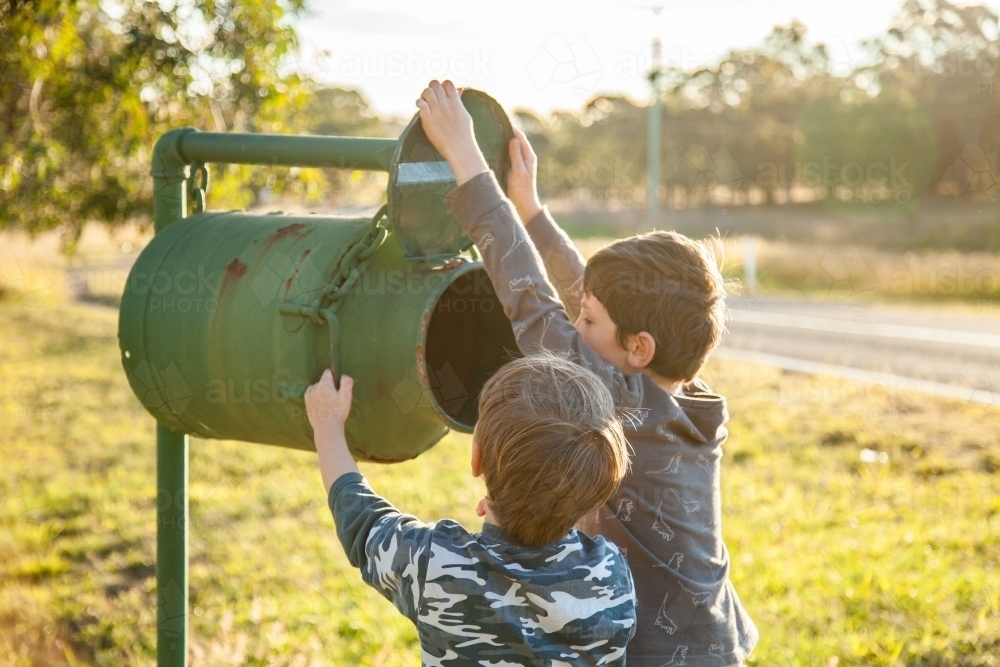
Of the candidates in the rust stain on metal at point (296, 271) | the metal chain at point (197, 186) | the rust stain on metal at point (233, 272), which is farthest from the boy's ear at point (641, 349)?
the metal chain at point (197, 186)

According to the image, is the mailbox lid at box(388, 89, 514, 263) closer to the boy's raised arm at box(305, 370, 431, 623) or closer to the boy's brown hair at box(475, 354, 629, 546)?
the boy's raised arm at box(305, 370, 431, 623)

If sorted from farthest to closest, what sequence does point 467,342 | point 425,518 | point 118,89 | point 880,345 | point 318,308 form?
point 880,345
point 425,518
point 118,89
point 467,342
point 318,308

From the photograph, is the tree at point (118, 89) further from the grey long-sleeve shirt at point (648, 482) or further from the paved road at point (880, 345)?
the paved road at point (880, 345)

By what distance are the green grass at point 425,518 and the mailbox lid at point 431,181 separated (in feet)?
6.33

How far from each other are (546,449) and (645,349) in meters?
0.44

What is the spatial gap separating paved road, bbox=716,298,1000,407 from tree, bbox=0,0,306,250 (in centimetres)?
520

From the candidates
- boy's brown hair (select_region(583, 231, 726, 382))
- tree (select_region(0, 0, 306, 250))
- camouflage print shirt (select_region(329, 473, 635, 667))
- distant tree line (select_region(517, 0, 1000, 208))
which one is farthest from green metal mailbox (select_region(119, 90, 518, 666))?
distant tree line (select_region(517, 0, 1000, 208))

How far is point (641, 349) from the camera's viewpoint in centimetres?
183

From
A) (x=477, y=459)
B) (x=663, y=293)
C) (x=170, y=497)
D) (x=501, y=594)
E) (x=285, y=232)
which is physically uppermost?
(x=285, y=232)

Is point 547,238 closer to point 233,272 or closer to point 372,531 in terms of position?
point 233,272

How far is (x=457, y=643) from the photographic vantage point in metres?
1.51

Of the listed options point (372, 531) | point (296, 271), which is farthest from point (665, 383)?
point (296, 271)

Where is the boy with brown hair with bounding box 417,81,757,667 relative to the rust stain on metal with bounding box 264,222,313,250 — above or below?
below

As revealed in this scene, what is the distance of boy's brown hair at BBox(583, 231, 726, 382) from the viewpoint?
181cm
